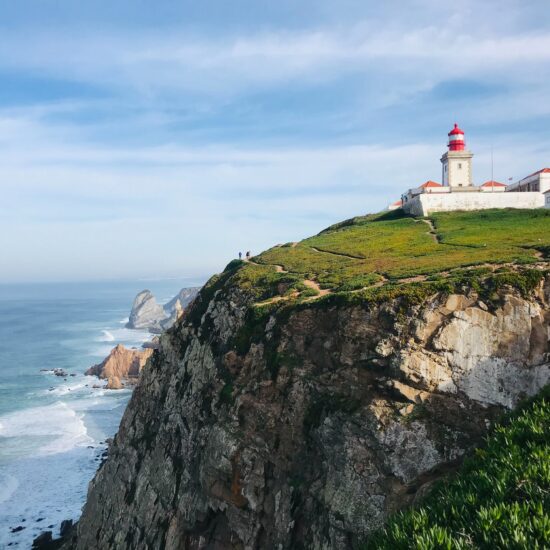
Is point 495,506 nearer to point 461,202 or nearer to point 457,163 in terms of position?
point 461,202

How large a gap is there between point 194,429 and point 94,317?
170 metres

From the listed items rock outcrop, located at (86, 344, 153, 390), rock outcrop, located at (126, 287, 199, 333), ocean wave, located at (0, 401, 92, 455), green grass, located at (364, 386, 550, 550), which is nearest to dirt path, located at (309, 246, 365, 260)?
green grass, located at (364, 386, 550, 550)

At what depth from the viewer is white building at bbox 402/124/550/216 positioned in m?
52.2

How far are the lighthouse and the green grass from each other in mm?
53416

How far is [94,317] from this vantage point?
18362cm

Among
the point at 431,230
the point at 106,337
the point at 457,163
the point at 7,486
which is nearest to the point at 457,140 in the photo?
the point at 457,163

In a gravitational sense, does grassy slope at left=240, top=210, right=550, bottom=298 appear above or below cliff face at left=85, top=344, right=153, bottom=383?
above

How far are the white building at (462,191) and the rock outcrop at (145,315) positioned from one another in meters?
105

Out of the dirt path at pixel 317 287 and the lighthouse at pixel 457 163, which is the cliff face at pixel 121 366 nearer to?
the lighthouse at pixel 457 163

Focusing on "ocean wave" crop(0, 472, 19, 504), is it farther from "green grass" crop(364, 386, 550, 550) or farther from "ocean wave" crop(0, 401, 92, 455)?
"green grass" crop(364, 386, 550, 550)

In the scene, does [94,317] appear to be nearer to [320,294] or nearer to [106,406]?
A: [106,406]

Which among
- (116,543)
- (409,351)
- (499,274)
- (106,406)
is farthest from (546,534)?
(106,406)

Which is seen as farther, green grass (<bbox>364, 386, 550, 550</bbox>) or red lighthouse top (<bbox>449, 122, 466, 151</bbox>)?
red lighthouse top (<bbox>449, 122, 466, 151</bbox>)

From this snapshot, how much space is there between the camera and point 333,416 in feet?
65.4
